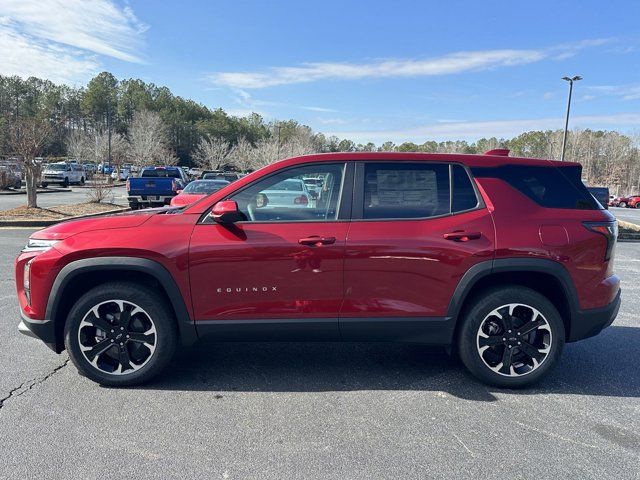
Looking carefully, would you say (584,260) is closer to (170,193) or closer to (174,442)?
(174,442)

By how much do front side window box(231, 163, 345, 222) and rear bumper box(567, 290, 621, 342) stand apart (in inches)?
82.3

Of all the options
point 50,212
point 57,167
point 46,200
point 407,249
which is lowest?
point 50,212

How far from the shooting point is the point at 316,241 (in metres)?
3.25

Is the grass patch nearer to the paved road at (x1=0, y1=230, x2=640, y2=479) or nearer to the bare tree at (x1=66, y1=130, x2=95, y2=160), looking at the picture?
the paved road at (x1=0, y1=230, x2=640, y2=479)

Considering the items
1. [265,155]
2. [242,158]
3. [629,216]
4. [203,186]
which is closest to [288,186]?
[203,186]

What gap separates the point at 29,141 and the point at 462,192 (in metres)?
15.4

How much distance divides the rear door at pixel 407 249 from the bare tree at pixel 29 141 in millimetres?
14783

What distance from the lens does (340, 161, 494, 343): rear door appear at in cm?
330

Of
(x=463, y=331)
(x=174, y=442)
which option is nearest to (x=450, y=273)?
(x=463, y=331)

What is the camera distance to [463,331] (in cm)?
348

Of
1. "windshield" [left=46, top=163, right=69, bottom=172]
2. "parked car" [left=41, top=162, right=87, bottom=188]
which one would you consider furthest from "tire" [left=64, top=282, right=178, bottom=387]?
"windshield" [left=46, top=163, right=69, bottom=172]

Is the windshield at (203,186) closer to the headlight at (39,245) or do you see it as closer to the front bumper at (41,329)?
the headlight at (39,245)

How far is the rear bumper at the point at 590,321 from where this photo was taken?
11.4 ft

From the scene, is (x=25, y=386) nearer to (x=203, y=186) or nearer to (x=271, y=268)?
(x=271, y=268)
